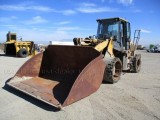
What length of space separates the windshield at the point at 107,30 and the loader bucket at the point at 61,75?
245cm

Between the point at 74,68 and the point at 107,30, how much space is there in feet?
9.34

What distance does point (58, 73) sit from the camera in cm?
704

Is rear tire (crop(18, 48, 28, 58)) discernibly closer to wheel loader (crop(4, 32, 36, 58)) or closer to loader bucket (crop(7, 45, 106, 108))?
wheel loader (crop(4, 32, 36, 58))

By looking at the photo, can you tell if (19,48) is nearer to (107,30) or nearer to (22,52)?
(22,52)

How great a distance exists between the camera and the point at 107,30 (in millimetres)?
9031

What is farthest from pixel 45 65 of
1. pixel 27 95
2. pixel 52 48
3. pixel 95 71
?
pixel 95 71

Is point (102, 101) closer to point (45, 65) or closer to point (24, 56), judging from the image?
point (45, 65)

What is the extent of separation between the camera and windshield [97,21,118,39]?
28.8 feet

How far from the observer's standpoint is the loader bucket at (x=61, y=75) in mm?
5193

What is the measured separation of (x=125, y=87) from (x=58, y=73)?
6.90 ft

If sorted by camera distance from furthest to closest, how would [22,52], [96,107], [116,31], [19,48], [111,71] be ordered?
[19,48] → [22,52] → [116,31] → [111,71] → [96,107]

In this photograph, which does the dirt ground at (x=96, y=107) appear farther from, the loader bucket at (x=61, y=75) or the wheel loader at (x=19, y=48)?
the wheel loader at (x=19, y=48)

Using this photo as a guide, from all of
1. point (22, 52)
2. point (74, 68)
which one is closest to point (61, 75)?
point (74, 68)

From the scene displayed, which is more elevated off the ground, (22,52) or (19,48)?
(19,48)
